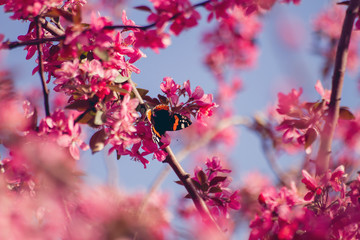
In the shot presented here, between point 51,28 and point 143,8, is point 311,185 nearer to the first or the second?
point 143,8

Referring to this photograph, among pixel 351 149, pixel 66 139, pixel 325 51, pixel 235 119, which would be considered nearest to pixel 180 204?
pixel 235 119

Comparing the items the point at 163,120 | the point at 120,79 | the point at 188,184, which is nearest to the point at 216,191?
the point at 188,184

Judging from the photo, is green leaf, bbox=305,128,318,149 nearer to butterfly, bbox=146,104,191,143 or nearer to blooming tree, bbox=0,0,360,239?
blooming tree, bbox=0,0,360,239

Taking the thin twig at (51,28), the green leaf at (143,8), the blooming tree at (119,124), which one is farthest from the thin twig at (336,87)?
the thin twig at (51,28)

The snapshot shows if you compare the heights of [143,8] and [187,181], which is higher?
[143,8]

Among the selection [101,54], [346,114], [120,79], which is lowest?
[346,114]

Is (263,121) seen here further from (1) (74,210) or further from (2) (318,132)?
(1) (74,210)

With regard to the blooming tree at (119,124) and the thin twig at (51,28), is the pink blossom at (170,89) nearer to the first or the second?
the blooming tree at (119,124)
